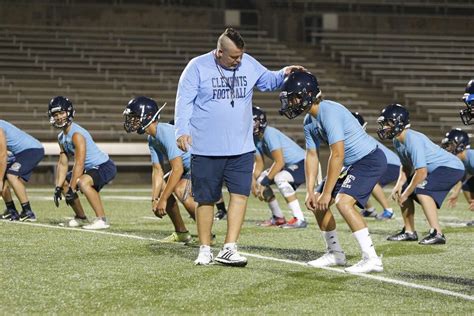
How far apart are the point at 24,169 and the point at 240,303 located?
6598 mm

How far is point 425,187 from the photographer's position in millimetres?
10711

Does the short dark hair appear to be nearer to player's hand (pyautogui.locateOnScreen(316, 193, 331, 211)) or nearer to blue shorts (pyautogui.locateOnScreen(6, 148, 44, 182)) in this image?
player's hand (pyautogui.locateOnScreen(316, 193, 331, 211))

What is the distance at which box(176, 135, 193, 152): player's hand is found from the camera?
7796 mm

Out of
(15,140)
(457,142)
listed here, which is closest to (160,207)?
(15,140)

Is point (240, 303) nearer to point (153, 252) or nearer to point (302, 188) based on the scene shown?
point (153, 252)

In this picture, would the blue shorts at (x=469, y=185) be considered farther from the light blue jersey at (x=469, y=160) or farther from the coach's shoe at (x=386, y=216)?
the coach's shoe at (x=386, y=216)

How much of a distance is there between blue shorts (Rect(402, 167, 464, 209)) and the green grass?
1.68 feet

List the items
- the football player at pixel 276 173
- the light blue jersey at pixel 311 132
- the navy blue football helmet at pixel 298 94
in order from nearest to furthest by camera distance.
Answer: the navy blue football helmet at pixel 298 94
the light blue jersey at pixel 311 132
the football player at pixel 276 173

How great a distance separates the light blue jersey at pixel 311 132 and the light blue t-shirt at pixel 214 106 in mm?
457

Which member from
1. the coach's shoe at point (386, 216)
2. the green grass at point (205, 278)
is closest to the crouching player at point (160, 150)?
the green grass at point (205, 278)

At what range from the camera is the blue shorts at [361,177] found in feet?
26.3

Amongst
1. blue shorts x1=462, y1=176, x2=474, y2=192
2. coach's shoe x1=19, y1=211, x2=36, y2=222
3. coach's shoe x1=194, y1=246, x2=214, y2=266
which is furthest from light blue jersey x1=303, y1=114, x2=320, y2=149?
blue shorts x1=462, y1=176, x2=474, y2=192

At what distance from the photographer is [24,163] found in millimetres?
12461

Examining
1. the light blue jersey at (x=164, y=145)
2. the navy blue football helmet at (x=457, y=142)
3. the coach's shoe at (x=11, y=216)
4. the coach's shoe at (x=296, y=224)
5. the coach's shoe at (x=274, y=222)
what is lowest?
the coach's shoe at (x=274, y=222)
